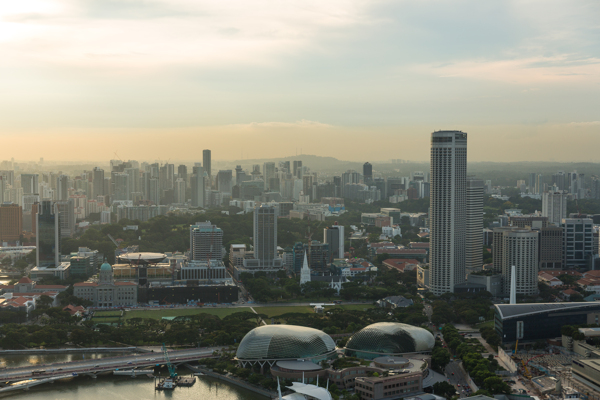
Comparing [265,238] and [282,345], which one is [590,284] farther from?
[282,345]

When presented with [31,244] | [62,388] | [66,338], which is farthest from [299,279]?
[31,244]

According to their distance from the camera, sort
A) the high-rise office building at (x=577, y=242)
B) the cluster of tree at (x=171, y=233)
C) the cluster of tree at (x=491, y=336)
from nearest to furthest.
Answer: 1. the cluster of tree at (x=491, y=336)
2. the high-rise office building at (x=577, y=242)
3. the cluster of tree at (x=171, y=233)

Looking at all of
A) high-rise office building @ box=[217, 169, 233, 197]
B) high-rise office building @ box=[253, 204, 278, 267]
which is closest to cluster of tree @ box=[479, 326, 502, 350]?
high-rise office building @ box=[253, 204, 278, 267]

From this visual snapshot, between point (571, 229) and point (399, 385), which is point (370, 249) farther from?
point (399, 385)

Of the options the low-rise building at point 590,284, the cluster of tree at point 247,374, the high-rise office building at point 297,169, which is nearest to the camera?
the cluster of tree at point 247,374

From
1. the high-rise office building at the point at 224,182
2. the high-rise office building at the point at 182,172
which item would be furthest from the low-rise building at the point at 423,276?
the high-rise office building at the point at 182,172

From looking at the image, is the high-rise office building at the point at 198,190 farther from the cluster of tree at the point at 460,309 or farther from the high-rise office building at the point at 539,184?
the cluster of tree at the point at 460,309
